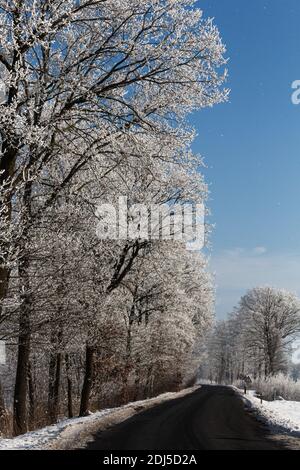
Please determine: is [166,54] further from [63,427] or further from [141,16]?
[63,427]

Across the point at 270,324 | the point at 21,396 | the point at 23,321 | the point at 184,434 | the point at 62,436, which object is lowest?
the point at 184,434

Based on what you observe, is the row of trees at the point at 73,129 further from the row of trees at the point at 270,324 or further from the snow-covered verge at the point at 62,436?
the row of trees at the point at 270,324

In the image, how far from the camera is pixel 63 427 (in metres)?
13.4

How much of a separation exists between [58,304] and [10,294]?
1.75 m

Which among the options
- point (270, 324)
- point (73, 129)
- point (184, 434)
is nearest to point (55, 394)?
point (184, 434)

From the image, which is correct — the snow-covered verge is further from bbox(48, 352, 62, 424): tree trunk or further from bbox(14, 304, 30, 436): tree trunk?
bbox(48, 352, 62, 424): tree trunk

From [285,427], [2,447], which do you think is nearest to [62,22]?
[2,447]

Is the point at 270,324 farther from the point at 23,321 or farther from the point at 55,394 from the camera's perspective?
the point at 23,321
